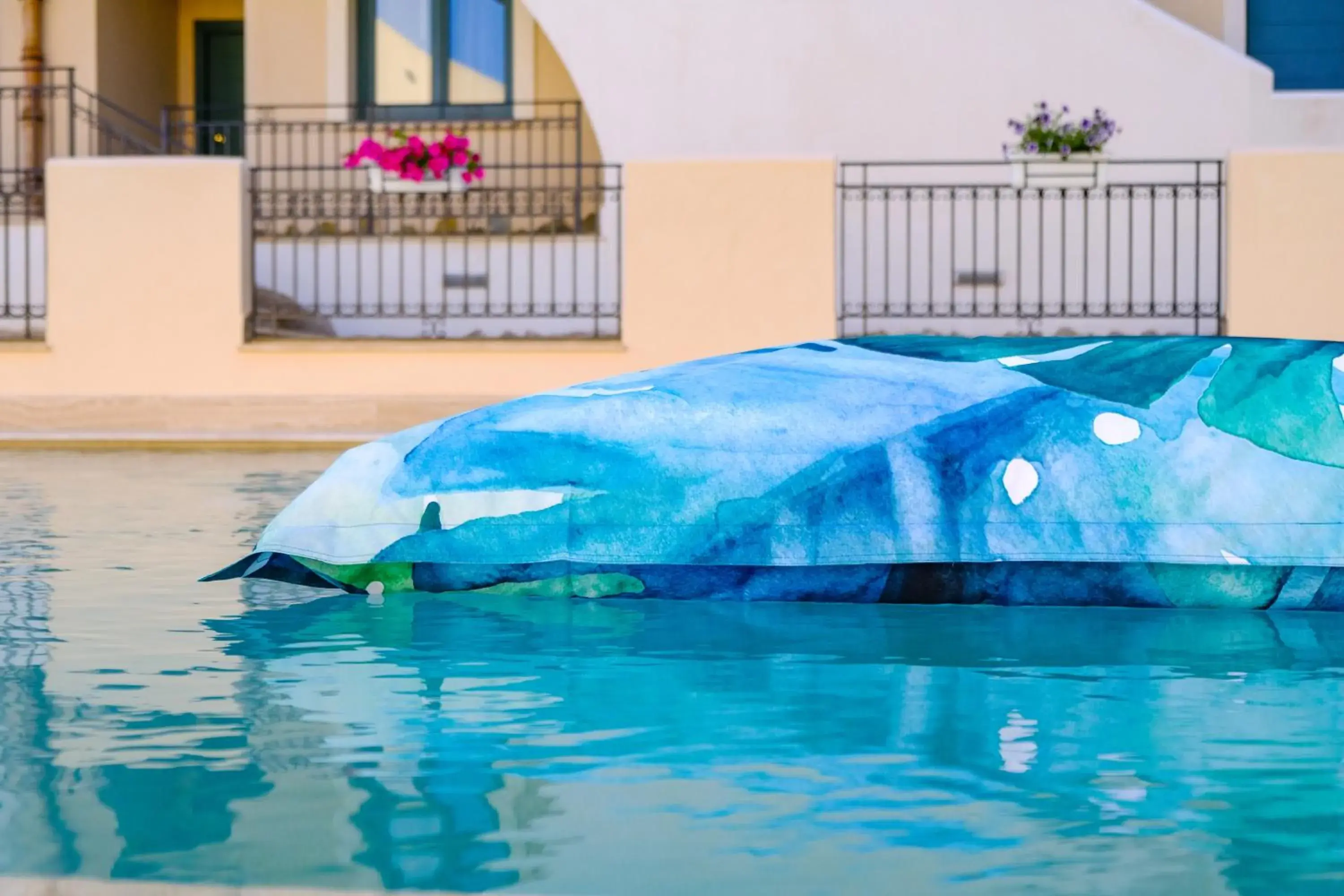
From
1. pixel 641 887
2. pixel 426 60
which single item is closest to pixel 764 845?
pixel 641 887

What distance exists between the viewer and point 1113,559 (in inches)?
146

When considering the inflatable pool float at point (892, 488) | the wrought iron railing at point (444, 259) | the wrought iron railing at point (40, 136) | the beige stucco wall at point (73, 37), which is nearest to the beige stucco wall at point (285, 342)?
the wrought iron railing at point (444, 259)

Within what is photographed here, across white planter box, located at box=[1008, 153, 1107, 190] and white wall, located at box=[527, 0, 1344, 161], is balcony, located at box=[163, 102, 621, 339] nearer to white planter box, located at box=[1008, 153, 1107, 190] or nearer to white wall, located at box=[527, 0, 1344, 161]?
white wall, located at box=[527, 0, 1344, 161]

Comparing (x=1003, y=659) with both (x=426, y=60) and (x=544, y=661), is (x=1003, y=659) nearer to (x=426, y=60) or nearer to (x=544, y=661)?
(x=544, y=661)

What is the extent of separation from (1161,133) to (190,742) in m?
11.7

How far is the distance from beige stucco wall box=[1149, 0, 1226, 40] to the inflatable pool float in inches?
439

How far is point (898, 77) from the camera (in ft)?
43.9

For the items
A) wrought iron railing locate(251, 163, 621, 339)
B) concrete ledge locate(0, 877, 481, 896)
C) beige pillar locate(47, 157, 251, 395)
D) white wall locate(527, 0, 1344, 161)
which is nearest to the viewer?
concrete ledge locate(0, 877, 481, 896)

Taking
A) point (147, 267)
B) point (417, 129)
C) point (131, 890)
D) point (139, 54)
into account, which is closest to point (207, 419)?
point (147, 267)

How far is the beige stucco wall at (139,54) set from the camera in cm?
1586

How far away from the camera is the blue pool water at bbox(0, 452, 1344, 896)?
1955 mm

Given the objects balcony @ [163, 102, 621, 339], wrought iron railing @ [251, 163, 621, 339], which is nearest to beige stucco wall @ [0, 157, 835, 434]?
balcony @ [163, 102, 621, 339]

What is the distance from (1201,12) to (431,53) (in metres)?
6.57

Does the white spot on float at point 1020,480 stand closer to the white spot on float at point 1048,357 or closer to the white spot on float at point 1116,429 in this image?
the white spot on float at point 1116,429
